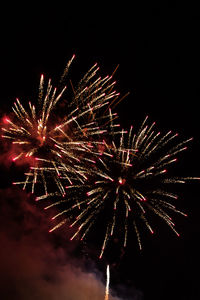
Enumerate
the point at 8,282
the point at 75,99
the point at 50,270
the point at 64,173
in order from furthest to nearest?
the point at 50,270
the point at 8,282
the point at 64,173
the point at 75,99

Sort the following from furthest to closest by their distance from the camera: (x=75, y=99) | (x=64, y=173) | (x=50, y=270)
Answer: (x=50, y=270)
(x=64, y=173)
(x=75, y=99)

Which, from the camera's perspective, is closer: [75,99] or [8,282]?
[75,99]

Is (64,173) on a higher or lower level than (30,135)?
lower

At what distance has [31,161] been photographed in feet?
22.9

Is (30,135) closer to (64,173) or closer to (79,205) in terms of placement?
(64,173)

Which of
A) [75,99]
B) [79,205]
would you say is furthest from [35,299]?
[75,99]

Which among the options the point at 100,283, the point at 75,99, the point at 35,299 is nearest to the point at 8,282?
the point at 35,299

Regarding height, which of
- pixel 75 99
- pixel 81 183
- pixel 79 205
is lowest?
pixel 79 205

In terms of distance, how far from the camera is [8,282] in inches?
356

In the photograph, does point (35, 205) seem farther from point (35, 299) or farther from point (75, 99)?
point (75, 99)

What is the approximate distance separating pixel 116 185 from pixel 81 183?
0.96 metres

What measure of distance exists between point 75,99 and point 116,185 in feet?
8.41

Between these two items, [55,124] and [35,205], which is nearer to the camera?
[55,124]

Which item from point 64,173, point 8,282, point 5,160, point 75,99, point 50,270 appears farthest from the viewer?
point 50,270
